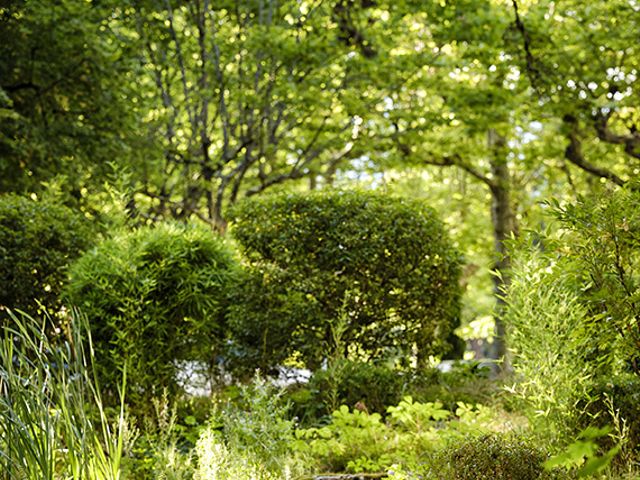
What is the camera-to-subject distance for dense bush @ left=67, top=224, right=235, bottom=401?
4.65 m

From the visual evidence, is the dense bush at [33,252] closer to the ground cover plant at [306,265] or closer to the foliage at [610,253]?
the ground cover plant at [306,265]

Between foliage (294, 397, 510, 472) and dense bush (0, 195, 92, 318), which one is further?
dense bush (0, 195, 92, 318)

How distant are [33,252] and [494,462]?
14.6 ft

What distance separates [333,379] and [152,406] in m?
1.40

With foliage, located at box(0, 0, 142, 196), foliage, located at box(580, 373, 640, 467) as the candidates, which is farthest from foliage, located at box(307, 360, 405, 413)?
foliage, located at box(0, 0, 142, 196)

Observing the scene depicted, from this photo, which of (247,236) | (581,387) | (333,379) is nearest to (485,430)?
(581,387)

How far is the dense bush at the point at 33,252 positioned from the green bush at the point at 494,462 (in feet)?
12.8

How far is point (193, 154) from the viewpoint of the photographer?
9609 millimetres

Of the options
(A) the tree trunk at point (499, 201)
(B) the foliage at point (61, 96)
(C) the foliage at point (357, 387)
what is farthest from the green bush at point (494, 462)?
(A) the tree trunk at point (499, 201)

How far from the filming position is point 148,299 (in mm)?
4848

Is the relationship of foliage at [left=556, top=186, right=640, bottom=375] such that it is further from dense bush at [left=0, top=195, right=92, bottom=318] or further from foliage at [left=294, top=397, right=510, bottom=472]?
dense bush at [left=0, top=195, right=92, bottom=318]

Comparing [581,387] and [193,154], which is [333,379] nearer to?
[581,387]

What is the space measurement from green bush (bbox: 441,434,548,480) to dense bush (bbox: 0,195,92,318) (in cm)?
391

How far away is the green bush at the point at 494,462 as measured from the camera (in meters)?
2.73
